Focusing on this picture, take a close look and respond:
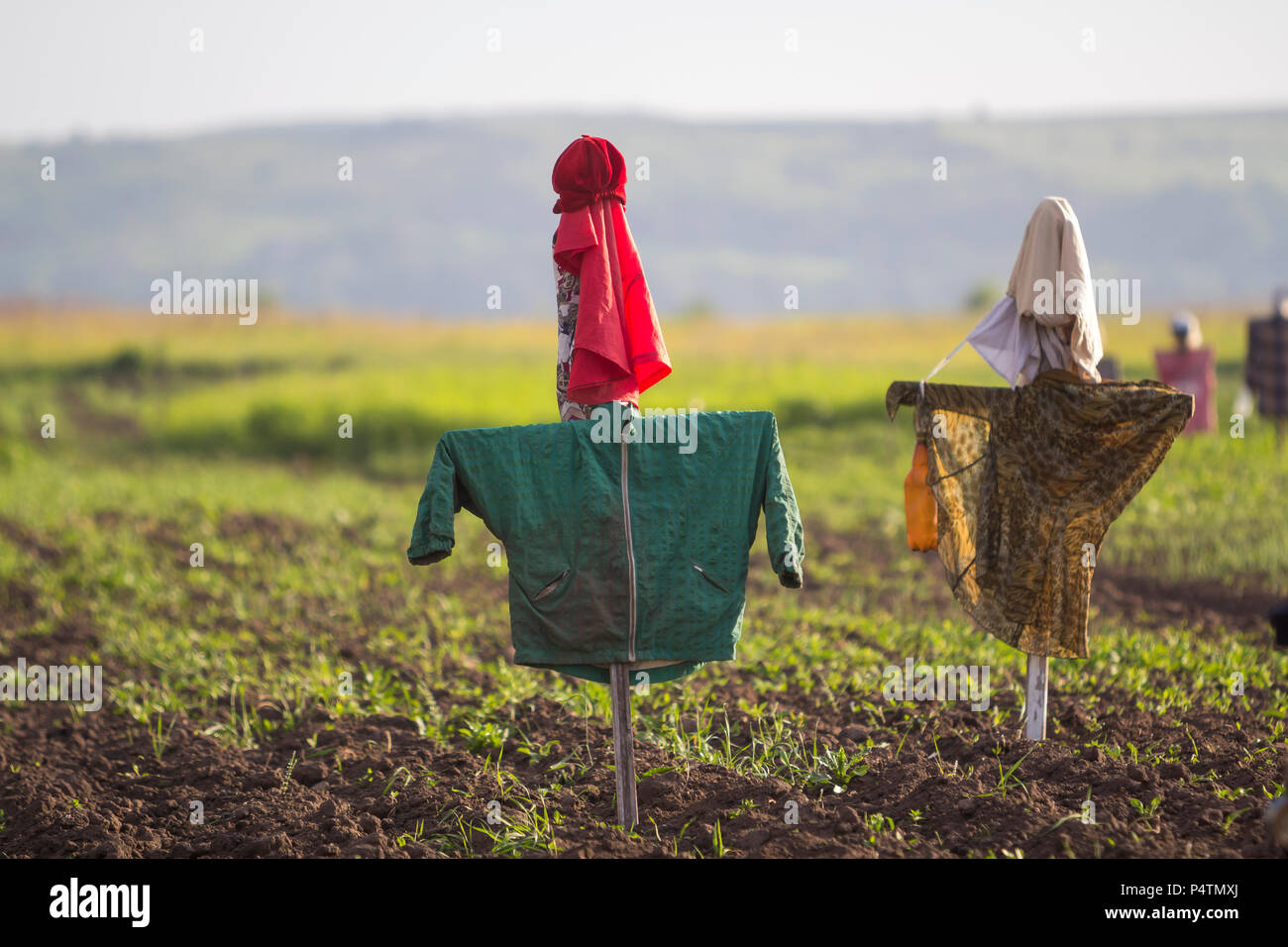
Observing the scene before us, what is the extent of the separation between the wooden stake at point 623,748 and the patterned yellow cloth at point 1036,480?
5.33 ft

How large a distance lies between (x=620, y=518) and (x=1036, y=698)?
199cm

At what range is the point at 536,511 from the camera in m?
4.33

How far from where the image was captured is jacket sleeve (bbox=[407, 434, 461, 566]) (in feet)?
13.6

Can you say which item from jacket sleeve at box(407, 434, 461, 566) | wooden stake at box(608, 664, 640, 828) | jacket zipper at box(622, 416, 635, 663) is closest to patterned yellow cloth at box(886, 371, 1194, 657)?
jacket zipper at box(622, 416, 635, 663)

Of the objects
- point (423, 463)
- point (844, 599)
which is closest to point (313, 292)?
point (423, 463)

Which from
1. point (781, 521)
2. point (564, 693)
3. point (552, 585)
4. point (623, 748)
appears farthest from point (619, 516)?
point (564, 693)

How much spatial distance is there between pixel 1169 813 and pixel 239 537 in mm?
8152

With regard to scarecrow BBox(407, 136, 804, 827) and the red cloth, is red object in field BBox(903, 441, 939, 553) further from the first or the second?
the red cloth

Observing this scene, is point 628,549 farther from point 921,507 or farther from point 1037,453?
point 1037,453

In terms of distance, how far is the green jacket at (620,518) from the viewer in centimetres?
431

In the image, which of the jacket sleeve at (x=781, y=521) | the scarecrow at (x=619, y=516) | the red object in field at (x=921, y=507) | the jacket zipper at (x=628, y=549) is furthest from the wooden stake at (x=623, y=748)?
the red object in field at (x=921, y=507)

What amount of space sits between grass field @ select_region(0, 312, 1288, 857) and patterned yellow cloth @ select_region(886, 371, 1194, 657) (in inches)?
22.8

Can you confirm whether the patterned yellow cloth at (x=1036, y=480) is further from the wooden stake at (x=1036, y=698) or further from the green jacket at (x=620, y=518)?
the green jacket at (x=620, y=518)
